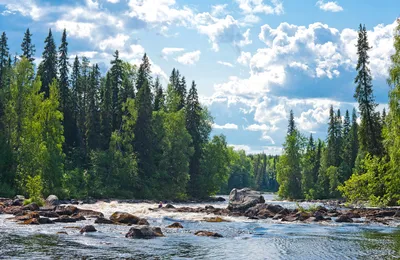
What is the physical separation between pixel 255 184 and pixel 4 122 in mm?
133468

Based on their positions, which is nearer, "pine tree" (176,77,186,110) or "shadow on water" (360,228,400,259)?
"shadow on water" (360,228,400,259)

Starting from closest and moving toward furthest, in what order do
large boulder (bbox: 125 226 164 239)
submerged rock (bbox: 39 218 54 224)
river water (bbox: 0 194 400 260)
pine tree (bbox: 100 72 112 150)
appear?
river water (bbox: 0 194 400 260), large boulder (bbox: 125 226 164 239), submerged rock (bbox: 39 218 54 224), pine tree (bbox: 100 72 112 150)

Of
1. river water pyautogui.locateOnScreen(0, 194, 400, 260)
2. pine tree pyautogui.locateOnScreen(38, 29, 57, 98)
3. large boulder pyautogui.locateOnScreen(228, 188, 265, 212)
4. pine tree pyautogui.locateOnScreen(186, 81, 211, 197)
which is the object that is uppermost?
pine tree pyautogui.locateOnScreen(38, 29, 57, 98)

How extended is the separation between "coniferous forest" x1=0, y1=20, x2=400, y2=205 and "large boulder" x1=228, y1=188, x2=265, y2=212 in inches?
393

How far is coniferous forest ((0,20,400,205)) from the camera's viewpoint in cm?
6009

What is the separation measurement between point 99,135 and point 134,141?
6213mm

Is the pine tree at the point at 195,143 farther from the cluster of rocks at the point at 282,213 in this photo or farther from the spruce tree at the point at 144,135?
the cluster of rocks at the point at 282,213

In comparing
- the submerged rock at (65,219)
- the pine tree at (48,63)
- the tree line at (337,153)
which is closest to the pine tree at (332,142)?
the tree line at (337,153)

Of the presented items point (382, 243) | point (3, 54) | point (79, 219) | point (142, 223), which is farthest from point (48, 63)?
point (382, 243)

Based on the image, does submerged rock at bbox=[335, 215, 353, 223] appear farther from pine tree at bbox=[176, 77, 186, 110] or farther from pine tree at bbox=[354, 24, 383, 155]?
pine tree at bbox=[176, 77, 186, 110]

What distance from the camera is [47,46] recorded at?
83.8 metres

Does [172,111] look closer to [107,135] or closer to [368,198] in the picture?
[107,135]

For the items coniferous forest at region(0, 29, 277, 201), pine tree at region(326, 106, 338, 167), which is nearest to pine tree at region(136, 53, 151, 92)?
coniferous forest at region(0, 29, 277, 201)

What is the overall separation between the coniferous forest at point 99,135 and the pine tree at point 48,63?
166mm
